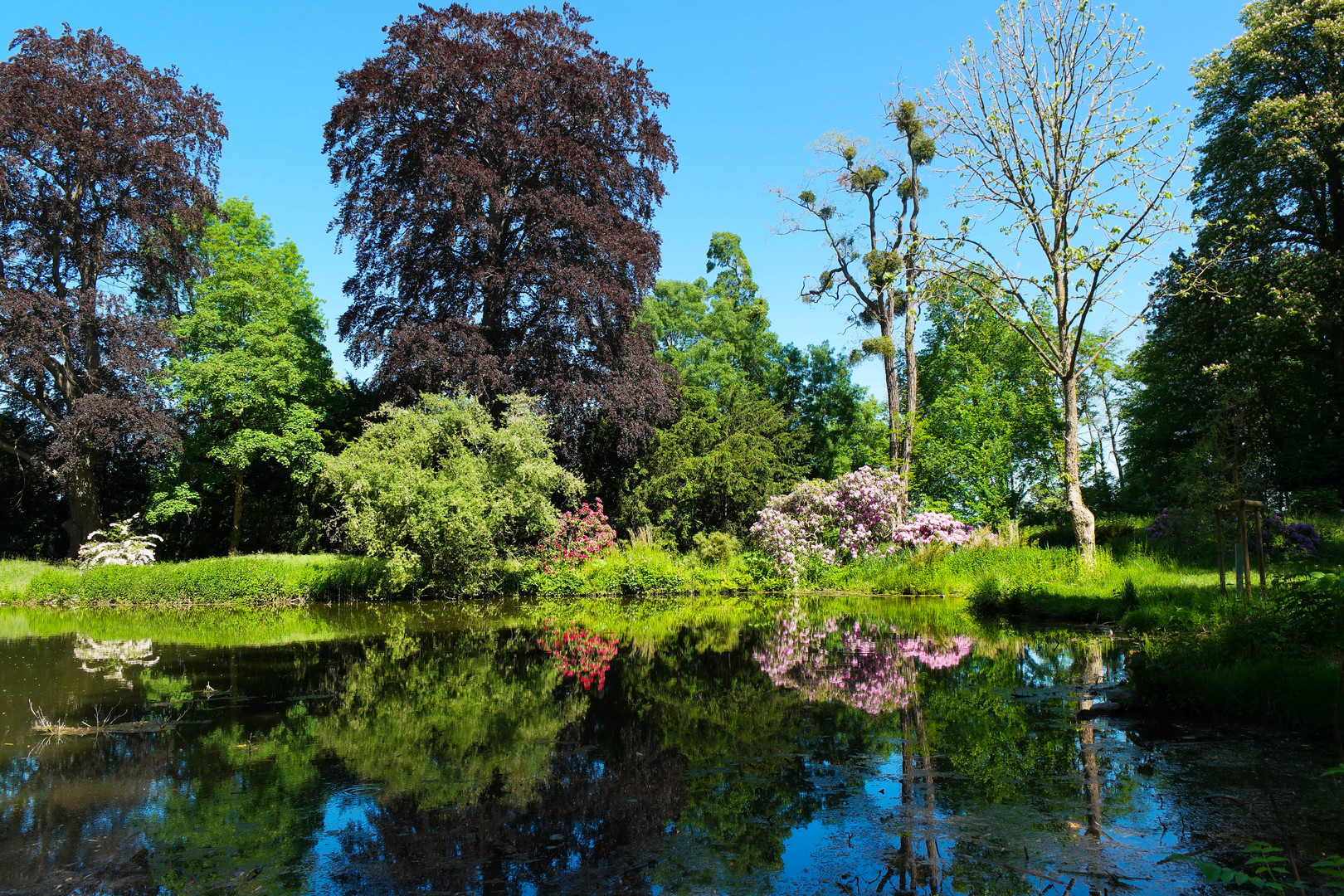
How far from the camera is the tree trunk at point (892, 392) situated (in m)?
Result: 24.3

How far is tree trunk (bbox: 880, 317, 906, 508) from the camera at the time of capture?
24328 millimetres

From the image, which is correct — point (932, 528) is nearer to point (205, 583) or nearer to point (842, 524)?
point (842, 524)

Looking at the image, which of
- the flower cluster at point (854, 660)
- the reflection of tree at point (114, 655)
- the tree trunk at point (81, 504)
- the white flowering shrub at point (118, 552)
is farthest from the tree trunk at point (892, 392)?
the tree trunk at point (81, 504)

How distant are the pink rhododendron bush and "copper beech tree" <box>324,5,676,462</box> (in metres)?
4.62

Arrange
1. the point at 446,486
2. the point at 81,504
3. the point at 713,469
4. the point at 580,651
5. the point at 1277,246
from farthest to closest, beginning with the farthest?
1. the point at 713,469
2. the point at 81,504
3. the point at 1277,246
4. the point at 446,486
5. the point at 580,651

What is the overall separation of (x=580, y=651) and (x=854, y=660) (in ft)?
12.0

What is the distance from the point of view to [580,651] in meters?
11.1

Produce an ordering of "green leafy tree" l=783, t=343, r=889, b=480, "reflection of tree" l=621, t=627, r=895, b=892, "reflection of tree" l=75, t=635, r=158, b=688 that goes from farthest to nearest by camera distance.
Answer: "green leafy tree" l=783, t=343, r=889, b=480, "reflection of tree" l=75, t=635, r=158, b=688, "reflection of tree" l=621, t=627, r=895, b=892

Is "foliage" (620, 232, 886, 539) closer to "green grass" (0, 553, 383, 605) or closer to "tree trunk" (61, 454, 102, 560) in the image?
"green grass" (0, 553, 383, 605)

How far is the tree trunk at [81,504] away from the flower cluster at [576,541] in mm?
12969

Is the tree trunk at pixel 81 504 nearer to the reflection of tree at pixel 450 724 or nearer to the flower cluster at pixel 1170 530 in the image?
the reflection of tree at pixel 450 724

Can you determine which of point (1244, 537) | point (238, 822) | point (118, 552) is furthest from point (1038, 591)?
point (118, 552)

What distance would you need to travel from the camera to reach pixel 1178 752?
571cm

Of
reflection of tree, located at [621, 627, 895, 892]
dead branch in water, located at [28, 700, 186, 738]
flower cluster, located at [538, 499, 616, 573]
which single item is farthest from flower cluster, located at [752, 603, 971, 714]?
flower cluster, located at [538, 499, 616, 573]
